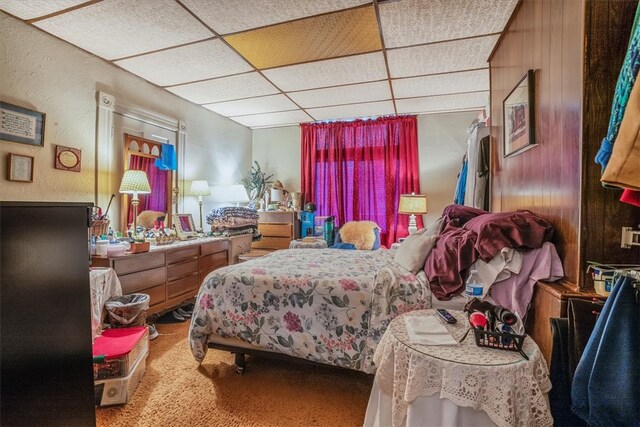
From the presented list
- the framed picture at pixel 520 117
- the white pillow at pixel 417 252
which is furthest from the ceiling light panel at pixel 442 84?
the white pillow at pixel 417 252

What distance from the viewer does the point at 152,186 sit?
10.8 feet

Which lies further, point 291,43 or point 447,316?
point 291,43

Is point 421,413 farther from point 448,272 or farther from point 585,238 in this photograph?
point 585,238

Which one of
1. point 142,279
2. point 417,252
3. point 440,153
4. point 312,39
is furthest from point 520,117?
point 142,279

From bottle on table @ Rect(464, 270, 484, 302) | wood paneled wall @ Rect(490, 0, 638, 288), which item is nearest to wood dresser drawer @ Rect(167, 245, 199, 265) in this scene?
bottle on table @ Rect(464, 270, 484, 302)

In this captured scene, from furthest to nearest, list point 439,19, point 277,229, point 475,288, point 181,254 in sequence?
point 277,229 → point 181,254 → point 439,19 → point 475,288

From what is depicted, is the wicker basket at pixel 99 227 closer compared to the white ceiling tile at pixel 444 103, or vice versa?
the wicker basket at pixel 99 227

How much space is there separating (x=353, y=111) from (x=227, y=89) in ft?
5.69

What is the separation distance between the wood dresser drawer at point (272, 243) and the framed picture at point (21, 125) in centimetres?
277

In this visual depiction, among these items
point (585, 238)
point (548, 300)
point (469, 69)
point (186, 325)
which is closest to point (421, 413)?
point (548, 300)

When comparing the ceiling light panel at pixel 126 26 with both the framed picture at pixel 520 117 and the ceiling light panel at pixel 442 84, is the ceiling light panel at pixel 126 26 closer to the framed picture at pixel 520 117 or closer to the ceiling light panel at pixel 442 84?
the ceiling light panel at pixel 442 84

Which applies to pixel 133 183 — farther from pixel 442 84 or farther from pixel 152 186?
pixel 442 84

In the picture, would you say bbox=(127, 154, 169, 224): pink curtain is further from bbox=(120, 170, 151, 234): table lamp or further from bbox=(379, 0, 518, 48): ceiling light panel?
bbox=(379, 0, 518, 48): ceiling light panel

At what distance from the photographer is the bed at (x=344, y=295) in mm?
1504
